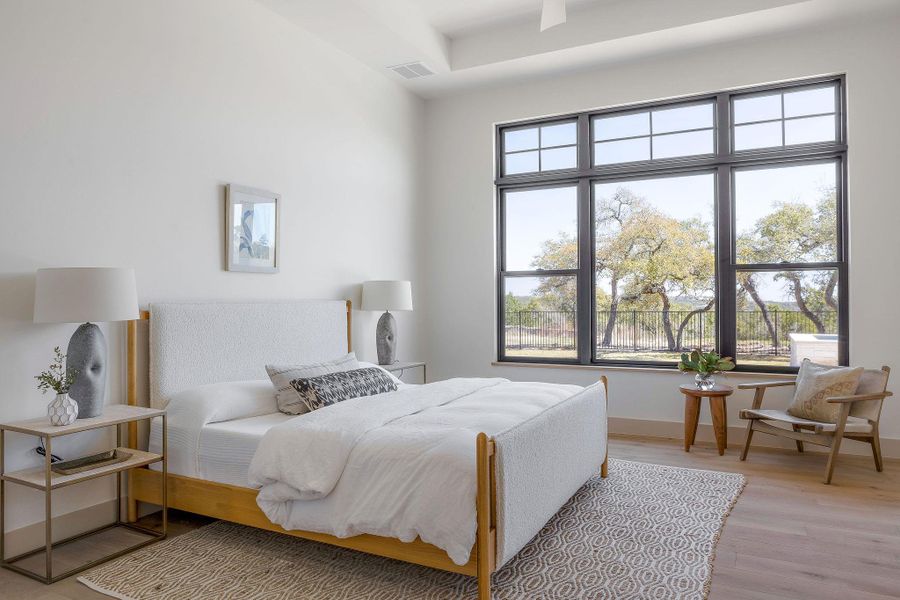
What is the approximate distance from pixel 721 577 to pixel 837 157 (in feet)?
11.7

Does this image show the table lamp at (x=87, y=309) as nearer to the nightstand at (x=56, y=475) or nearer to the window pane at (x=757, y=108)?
the nightstand at (x=56, y=475)

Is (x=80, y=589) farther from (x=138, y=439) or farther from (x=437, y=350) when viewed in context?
(x=437, y=350)

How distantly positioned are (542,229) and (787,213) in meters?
2.03

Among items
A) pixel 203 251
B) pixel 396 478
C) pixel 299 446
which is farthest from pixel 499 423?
pixel 203 251

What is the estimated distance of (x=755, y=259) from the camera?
4871 mm

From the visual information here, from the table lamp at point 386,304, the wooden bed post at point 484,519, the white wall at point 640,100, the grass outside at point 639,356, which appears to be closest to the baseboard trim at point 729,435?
the white wall at point 640,100

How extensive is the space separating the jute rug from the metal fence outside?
201cm

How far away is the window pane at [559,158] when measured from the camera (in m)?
5.57

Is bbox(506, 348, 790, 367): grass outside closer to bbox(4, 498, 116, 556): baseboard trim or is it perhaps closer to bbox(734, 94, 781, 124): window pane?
bbox(734, 94, 781, 124): window pane

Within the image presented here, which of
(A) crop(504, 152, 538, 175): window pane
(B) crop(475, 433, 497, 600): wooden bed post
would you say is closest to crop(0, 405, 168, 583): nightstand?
(B) crop(475, 433, 497, 600): wooden bed post

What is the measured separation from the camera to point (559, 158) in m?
5.63

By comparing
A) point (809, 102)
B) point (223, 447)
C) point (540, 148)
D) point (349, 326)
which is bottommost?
point (223, 447)

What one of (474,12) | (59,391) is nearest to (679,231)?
(474,12)

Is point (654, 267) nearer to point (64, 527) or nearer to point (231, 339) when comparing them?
point (231, 339)
